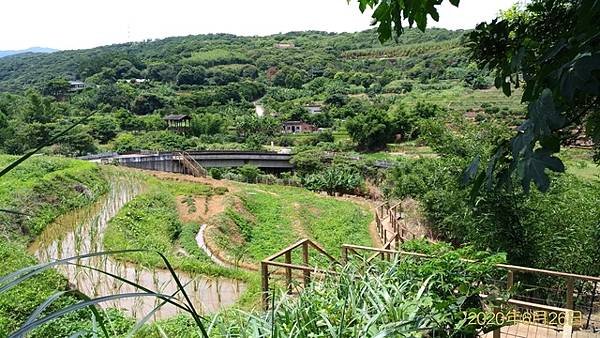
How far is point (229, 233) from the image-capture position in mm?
15188

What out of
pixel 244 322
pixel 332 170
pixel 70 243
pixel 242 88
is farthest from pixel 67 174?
pixel 242 88

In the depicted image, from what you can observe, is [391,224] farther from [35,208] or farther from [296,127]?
[296,127]

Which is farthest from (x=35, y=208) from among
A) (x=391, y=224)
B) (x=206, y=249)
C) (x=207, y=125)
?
(x=207, y=125)

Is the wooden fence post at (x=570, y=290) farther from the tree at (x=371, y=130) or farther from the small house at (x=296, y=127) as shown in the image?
the small house at (x=296, y=127)

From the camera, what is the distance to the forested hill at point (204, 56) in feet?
223

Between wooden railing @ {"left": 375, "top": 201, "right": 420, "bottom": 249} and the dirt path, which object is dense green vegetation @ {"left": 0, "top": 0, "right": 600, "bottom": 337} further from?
wooden railing @ {"left": 375, "top": 201, "right": 420, "bottom": 249}

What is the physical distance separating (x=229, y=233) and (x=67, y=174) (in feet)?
20.9

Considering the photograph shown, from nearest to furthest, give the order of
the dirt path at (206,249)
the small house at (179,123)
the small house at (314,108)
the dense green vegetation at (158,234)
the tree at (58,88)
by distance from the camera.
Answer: the dense green vegetation at (158,234), the dirt path at (206,249), the small house at (179,123), the tree at (58,88), the small house at (314,108)

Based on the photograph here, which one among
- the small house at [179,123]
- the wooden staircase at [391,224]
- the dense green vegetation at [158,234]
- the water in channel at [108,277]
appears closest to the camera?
the water in channel at [108,277]

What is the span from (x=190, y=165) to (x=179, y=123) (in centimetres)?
1694

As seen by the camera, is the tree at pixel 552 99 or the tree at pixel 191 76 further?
the tree at pixel 191 76

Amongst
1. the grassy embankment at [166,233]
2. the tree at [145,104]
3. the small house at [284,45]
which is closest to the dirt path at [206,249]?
the grassy embankment at [166,233]

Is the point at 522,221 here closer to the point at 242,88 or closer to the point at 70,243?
the point at 70,243

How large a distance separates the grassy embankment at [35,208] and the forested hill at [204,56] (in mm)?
46022
